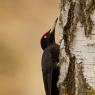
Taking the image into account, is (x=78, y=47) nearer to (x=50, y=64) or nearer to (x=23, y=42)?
(x=50, y=64)

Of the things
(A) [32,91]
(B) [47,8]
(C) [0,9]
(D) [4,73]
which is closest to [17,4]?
(C) [0,9]

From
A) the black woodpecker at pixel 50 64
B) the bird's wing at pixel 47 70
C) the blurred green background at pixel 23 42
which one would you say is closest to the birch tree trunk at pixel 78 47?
the black woodpecker at pixel 50 64

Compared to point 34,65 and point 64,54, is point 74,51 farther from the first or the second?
point 34,65

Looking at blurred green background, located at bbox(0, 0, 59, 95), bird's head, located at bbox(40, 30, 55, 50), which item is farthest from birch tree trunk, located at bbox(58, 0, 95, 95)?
blurred green background, located at bbox(0, 0, 59, 95)

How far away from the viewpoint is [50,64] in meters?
8.35

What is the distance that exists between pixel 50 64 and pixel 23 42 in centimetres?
716

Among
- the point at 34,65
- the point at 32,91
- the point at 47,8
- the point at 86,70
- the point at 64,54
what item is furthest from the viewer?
the point at 47,8

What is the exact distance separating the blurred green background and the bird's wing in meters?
4.34

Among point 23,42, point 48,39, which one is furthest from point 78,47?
point 23,42

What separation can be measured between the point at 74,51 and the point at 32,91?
737 cm

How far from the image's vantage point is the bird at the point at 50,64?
311 inches

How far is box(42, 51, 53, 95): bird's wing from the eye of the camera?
314 inches

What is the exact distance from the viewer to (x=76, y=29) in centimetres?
600

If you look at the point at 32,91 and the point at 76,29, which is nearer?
the point at 76,29
